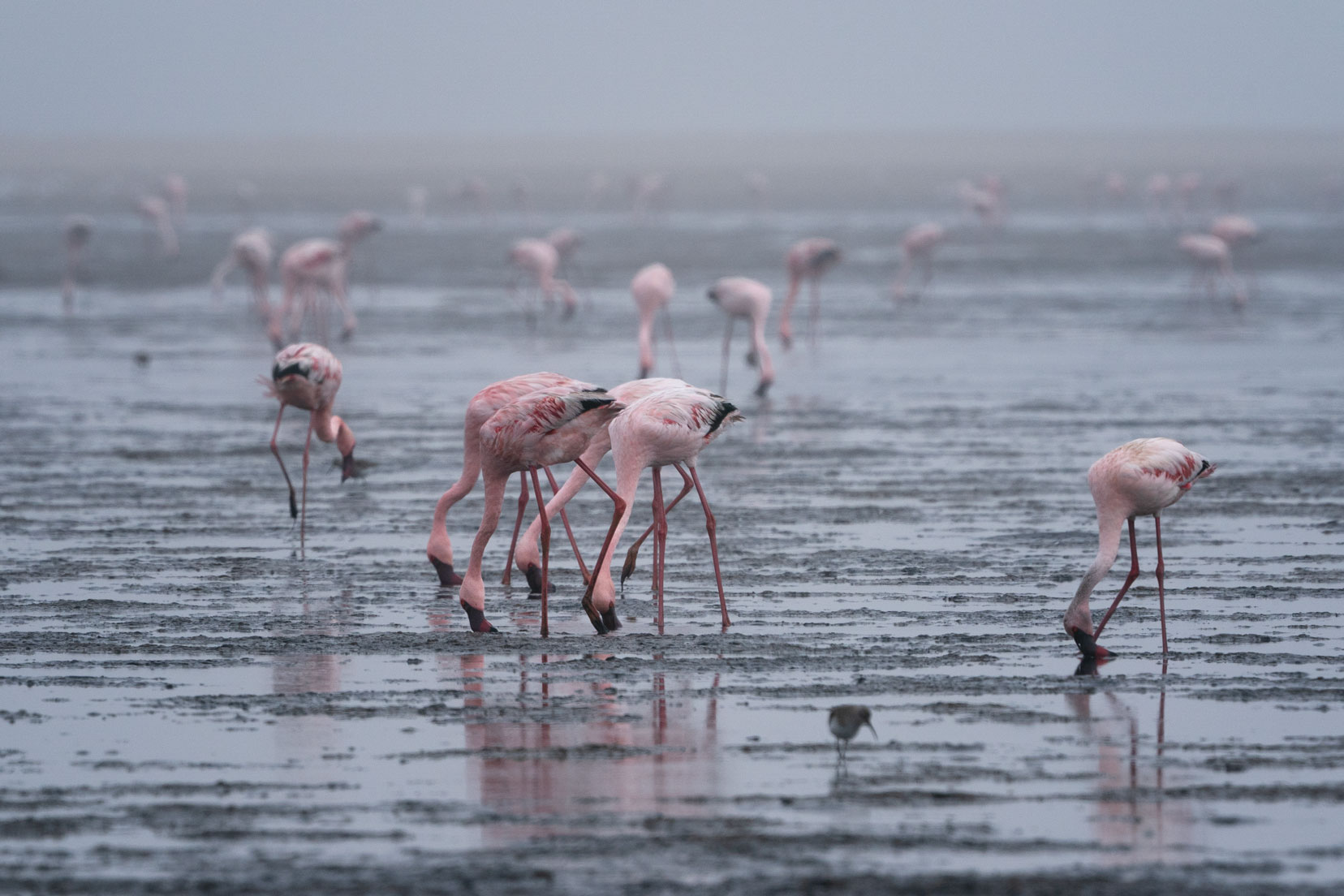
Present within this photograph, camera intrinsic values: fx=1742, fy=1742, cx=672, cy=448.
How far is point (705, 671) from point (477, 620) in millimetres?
984

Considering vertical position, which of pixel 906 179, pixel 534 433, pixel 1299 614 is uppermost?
pixel 906 179

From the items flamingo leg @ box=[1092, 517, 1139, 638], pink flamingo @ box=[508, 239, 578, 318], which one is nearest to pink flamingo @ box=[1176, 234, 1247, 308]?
pink flamingo @ box=[508, 239, 578, 318]

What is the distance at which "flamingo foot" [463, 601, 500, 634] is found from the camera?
20.8 ft

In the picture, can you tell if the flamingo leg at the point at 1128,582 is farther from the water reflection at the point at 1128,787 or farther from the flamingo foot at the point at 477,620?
the flamingo foot at the point at 477,620

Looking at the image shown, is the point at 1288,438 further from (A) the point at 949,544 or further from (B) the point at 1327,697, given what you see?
(B) the point at 1327,697

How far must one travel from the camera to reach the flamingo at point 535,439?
6.49 meters

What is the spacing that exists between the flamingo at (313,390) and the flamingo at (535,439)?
207 cm

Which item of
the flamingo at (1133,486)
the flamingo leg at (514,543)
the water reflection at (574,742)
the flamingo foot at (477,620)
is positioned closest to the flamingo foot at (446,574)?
the flamingo leg at (514,543)

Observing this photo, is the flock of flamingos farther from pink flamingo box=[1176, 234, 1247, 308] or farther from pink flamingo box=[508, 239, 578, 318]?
pink flamingo box=[1176, 234, 1247, 308]

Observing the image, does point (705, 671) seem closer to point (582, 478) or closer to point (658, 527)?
point (658, 527)

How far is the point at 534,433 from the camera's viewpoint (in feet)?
21.4

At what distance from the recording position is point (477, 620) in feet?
20.8

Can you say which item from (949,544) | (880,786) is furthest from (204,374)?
(880,786)

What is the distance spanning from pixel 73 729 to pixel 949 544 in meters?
4.01
